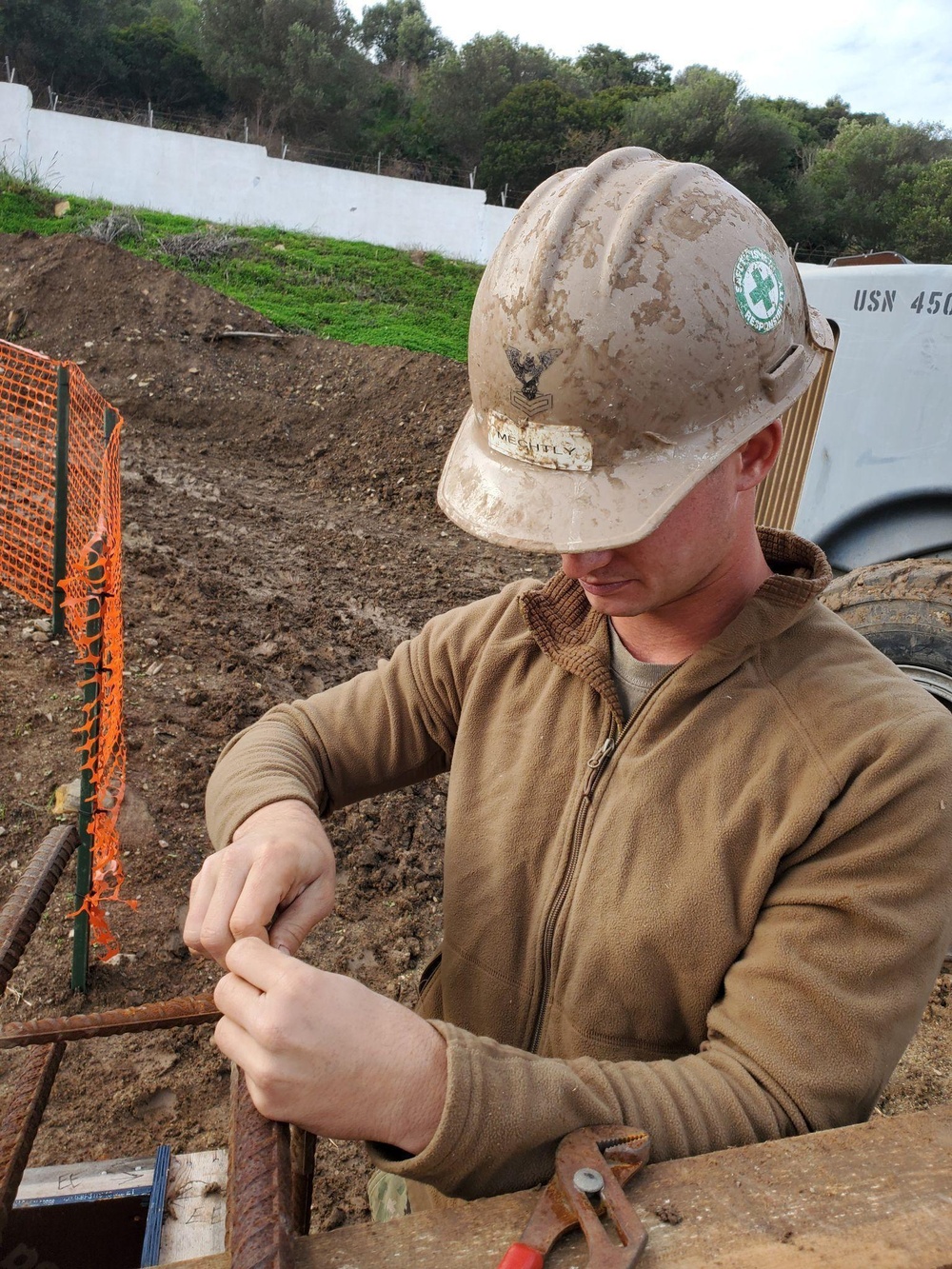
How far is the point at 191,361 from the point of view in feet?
46.5

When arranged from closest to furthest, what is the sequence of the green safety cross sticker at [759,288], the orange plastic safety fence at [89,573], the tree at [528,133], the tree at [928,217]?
1. the green safety cross sticker at [759,288]
2. the orange plastic safety fence at [89,573]
3. the tree at [928,217]
4. the tree at [528,133]

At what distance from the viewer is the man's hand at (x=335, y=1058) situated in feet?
3.64

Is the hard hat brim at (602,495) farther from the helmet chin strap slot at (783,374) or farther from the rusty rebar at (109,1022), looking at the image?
the rusty rebar at (109,1022)

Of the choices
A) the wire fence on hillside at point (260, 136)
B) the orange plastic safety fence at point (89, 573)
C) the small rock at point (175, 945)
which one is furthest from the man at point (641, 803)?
the wire fence on hillside at point (260, 136)

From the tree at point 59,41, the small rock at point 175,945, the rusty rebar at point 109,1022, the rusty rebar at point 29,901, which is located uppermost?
the tree at point 59,41

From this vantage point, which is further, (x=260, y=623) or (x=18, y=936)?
(x=260, y=623)

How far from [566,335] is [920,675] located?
9.60 ft

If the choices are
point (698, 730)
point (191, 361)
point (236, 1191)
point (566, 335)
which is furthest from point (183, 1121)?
point (191, 361)

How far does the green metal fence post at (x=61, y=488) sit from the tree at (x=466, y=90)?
3210 centimetres

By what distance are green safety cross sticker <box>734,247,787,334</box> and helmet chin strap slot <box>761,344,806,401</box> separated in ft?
0.19

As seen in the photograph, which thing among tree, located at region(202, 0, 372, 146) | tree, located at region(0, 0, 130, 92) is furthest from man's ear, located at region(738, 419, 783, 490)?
tree, located at region(0, 0, 130, 92)

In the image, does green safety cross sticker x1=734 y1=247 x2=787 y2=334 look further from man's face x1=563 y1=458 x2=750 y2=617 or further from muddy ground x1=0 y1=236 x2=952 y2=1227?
muddy ground x1=0 y1=236 x2=952 y2=1227

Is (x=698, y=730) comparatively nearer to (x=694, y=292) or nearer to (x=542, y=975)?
(x=542, y=975)

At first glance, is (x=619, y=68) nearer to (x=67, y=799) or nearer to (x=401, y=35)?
(x=401, y=35)
